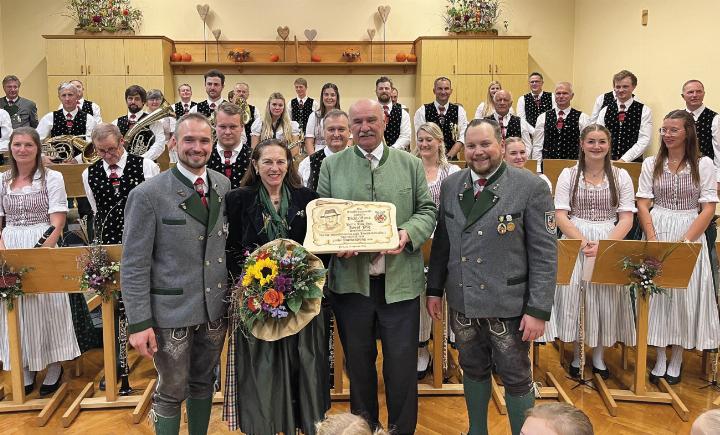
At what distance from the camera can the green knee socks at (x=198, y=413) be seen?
292 cm

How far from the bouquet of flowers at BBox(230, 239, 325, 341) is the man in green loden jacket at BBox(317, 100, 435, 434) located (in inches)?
9.3

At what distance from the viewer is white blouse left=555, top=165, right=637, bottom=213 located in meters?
4.00

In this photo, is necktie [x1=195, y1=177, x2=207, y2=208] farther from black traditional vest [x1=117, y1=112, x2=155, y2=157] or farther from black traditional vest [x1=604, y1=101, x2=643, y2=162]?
black traditional vest [x1=604, y1=101, x2=643, y2=162]

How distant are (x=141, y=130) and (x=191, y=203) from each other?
3.44m

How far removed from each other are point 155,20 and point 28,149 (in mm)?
7711

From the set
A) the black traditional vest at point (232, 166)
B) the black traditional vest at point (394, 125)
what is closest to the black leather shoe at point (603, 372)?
the black traditional vest at point (232, 166)

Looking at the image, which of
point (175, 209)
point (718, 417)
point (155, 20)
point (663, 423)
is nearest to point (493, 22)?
point (155, 20)

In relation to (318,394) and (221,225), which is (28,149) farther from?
(318,394)

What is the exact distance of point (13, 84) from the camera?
836 centimetres

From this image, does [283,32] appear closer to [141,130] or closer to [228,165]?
[141,130]

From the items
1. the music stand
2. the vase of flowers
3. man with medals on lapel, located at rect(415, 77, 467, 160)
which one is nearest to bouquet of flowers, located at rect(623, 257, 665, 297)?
the music stand

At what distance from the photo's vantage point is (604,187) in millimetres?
4016

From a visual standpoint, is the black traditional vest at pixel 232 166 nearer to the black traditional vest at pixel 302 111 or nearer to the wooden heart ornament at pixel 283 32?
the black traditional vest at pixel 302 111

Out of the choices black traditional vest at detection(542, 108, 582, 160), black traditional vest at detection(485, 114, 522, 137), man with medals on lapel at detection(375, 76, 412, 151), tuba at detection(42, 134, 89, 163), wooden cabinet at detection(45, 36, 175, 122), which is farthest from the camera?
wooden cabinet at detection(45, 36, 175, 122)
